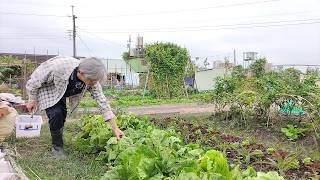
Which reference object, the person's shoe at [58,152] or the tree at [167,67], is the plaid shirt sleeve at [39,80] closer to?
the person's shoe at [58,152]

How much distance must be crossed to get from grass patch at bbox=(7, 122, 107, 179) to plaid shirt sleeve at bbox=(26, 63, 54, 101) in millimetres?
702

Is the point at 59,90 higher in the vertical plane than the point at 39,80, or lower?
lower

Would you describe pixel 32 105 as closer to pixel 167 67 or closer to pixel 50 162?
pixel 50 162

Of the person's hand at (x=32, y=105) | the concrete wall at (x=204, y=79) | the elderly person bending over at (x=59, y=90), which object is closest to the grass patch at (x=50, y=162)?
the elderly person bending over at (x=59, y=90)

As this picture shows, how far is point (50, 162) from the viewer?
4988 millimetres

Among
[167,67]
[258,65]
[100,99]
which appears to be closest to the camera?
[100,99]

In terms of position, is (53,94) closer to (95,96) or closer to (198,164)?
(95,96)

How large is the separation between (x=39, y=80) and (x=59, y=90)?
26 cm

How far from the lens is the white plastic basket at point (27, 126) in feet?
20.8

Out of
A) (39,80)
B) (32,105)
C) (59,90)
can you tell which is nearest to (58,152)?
(32,105)

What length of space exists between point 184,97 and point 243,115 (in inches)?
474

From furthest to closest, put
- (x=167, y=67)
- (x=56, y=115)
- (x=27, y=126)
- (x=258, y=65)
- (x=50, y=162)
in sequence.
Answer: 1. (x=258, y=65)
2. (x=167, y=67)
3. (x=27, y=126)
4. (x=56, y=115)
5. (x=50, y=162)

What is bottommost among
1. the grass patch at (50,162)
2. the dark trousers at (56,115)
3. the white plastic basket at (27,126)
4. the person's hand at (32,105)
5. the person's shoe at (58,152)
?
the grass patch at (50,162)

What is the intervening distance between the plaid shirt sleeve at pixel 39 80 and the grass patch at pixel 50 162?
70 cm
